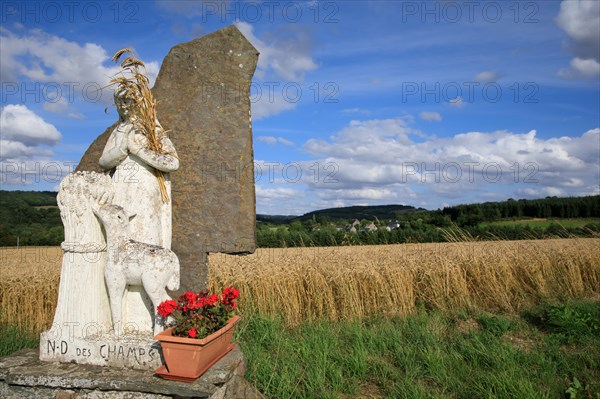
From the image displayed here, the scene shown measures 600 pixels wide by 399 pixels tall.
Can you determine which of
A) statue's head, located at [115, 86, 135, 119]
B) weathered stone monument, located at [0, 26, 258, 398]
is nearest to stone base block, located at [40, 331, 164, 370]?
weathered stone monument, located at [0, 26, 258, 398]

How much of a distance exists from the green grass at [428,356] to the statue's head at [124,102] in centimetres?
320

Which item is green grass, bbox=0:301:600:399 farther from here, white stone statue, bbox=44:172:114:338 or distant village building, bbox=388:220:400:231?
distant village building, bbox=388:220:400:231

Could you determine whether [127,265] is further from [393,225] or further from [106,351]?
[393,225]

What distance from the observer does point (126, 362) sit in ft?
12.7

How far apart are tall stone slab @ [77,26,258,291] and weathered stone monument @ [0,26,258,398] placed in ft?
Answer: 0.04

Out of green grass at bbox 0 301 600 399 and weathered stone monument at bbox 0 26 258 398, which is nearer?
weathered stone monument at bbox 0 26 258 398

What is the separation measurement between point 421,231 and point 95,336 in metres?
19.1

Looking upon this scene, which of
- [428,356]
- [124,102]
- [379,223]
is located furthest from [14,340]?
[379,223]

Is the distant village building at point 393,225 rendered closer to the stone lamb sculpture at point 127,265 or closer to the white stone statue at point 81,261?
the stone lamb sculpture at point 127,265

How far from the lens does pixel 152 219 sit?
170 inches

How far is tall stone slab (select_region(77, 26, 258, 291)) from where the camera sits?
5.32m

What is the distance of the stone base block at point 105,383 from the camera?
3500 mm

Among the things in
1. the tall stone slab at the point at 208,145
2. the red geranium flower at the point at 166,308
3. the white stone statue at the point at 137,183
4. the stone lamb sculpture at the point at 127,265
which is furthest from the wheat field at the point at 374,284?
the red geranium flower at the point at 166,308

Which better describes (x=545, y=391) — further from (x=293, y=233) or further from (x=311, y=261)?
(x=293, y=233)
